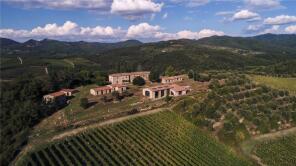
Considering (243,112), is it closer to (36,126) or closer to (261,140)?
(261,140)

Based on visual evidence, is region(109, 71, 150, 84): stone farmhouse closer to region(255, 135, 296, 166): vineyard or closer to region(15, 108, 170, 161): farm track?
region(15, 108, 170, 161): farm track

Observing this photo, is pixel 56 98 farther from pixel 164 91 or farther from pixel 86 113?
pixel 164 91

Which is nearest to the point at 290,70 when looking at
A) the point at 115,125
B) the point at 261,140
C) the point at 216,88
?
the point at 216,88

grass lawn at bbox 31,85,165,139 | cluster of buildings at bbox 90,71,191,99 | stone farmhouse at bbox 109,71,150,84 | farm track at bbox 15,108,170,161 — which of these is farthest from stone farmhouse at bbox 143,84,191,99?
stone farmhouse at bbox 109,71,150,84

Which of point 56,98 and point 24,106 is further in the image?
point 56,98

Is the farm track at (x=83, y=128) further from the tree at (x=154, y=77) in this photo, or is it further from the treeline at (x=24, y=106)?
the tree at (x=154, y=77)

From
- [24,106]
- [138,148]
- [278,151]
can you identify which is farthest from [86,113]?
[278,151]

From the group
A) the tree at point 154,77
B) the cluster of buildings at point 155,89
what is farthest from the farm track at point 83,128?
the tree at point 154,77
